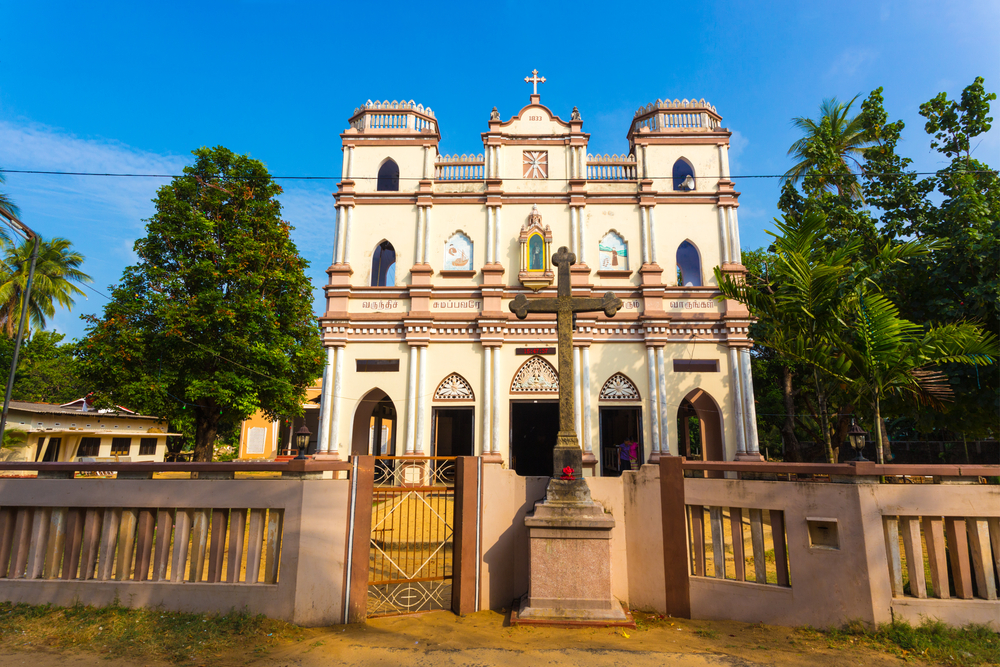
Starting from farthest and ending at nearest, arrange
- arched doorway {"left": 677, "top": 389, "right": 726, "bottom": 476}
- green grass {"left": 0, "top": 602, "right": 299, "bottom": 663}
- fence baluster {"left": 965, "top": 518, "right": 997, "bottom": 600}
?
arched doorway {"left": 677, "top": 389, "right": 726, "bottom": 476}
fence baluster {"left": 965, "top": 518, "right": 997, "bottom": 600}
green grass {"left": 0, "top": 602, "right": 299, "bottom": 663}

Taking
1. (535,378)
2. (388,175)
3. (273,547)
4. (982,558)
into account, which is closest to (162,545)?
(273,547)

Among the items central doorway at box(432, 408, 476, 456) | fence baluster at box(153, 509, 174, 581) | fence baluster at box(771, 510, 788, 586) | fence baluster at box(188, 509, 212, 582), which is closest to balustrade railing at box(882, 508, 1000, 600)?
fence baluster at box(771, 510, 788, 586)

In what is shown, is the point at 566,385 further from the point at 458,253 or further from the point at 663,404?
the point at 458,253

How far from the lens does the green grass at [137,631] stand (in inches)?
201

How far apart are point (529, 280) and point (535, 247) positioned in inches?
46.2

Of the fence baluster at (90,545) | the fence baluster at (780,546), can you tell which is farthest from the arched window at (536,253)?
the fence baluster at (90,545)

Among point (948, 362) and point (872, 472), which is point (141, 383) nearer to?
point (872, 472)

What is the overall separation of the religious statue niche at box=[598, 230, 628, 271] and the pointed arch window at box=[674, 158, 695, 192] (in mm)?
2682

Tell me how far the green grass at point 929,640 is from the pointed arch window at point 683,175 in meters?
13.7

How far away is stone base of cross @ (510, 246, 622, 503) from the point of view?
256 inches

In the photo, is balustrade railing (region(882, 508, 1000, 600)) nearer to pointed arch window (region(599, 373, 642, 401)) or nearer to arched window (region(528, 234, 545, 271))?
pointed arch window (region(599, 373, 642, 401))

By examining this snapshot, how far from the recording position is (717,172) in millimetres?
16641

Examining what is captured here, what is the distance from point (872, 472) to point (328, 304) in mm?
13760

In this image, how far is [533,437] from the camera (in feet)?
61.0
